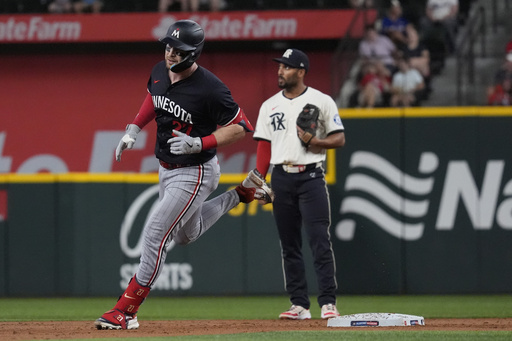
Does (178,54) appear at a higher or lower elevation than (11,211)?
higher

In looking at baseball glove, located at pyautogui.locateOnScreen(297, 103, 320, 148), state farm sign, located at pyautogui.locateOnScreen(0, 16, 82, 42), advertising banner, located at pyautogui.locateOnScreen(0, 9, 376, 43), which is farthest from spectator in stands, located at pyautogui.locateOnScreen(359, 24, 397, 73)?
baseball glove, located at pyautogui.locateOnScreen(297, 103, 320, 148)

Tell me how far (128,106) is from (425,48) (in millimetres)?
4868

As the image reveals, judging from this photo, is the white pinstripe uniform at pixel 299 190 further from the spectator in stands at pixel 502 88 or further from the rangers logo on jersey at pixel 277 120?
the spectator in stands at pixel 502 88

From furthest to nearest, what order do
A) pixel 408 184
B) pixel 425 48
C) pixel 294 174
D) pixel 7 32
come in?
pixel 7 32 → pixel 425 48 → pixel 408 184 → pixel 294 174

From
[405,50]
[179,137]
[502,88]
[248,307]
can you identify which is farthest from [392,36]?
[179,137]

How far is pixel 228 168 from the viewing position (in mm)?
14875

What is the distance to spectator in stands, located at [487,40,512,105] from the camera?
1217 centimetres

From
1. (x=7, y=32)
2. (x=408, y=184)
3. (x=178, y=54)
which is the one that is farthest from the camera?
(x=7, y=32)

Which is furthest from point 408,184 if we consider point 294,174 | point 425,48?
point 425,48

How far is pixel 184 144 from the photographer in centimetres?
618

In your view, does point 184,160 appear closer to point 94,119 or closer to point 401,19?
point 401,19

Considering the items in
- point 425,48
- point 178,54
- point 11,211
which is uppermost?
point 425,48

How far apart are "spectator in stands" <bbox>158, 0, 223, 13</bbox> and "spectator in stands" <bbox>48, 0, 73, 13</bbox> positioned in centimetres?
142

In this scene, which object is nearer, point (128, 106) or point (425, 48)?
point (425, 48)
